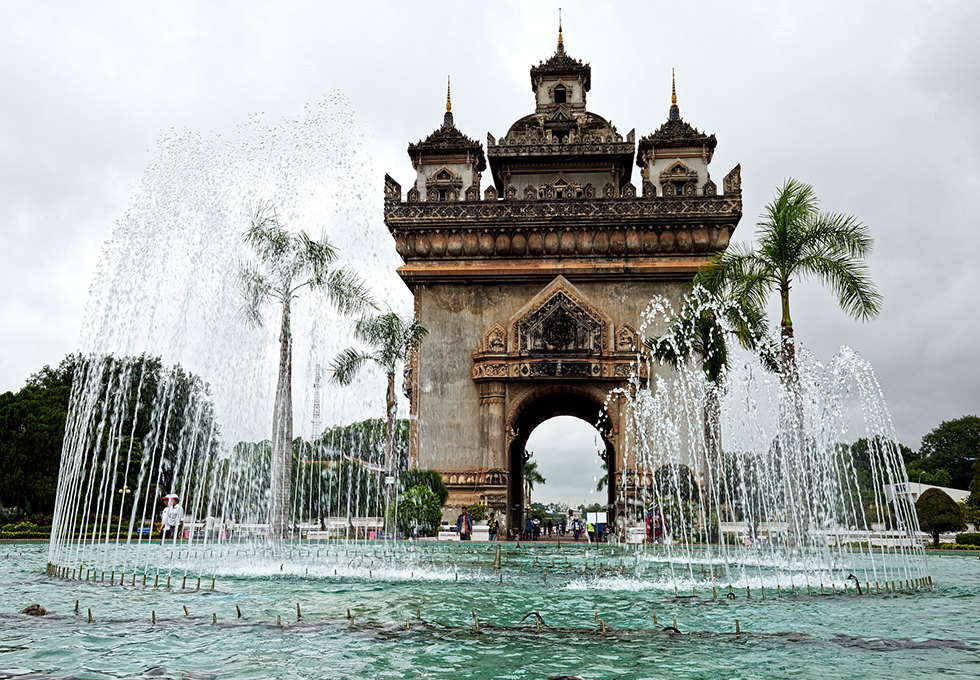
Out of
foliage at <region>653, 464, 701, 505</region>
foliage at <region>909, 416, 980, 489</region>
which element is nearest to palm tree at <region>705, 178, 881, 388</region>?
foliage at <region>653, 464, 701, 505</region>

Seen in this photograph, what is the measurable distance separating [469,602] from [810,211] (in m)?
12.6

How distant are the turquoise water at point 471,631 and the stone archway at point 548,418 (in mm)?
17271

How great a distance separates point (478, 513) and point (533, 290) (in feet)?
28.1

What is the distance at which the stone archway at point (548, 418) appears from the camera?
28.9 metres

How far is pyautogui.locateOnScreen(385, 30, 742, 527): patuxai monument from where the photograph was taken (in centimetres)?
2880

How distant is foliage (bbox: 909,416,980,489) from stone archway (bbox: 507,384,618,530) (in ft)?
162

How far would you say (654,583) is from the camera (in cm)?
1171

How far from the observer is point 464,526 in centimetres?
2641

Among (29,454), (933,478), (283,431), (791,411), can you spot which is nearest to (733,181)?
(791,411)

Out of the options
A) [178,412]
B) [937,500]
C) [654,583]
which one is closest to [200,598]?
[654,583]

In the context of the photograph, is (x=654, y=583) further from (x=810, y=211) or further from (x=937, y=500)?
(x=937, y=500)

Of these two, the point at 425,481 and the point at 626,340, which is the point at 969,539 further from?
the point at 425,481

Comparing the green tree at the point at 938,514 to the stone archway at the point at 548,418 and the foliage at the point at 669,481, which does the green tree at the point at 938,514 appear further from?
the stone archway at the point at 548,418

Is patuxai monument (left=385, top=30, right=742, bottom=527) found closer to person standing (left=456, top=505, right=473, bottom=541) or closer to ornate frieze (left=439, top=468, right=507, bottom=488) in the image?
ornate frieze (left=439, top=468, right=507, bottom=488)
